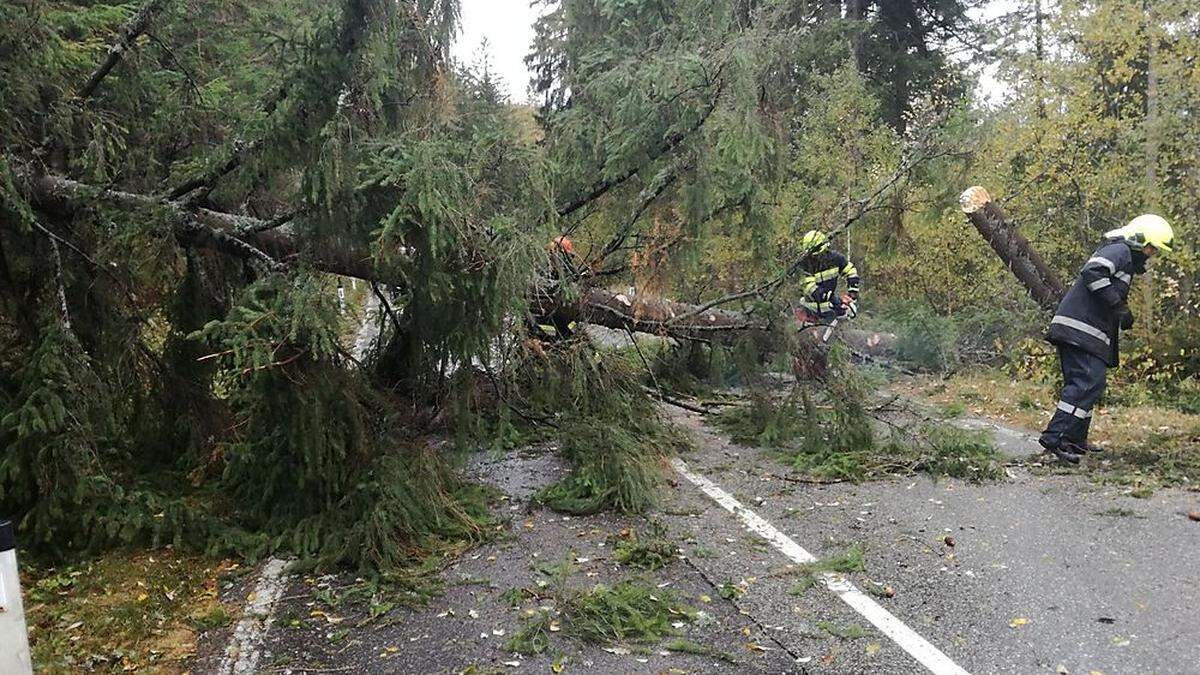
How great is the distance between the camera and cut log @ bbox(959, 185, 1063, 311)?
9758mm

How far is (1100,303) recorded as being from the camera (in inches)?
260

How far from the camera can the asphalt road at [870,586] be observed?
356 centimetres

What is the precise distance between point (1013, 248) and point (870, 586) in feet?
22.9

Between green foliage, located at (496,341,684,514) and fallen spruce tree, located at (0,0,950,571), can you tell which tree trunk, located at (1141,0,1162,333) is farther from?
green foliage, located at (496,341,684,514)

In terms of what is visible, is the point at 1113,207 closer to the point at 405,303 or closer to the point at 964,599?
the point at 964,599

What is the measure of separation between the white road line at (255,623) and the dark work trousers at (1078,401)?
564cm

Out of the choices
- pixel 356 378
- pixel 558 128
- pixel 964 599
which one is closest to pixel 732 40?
pixel 558 128

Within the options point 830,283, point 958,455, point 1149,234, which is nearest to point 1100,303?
point 1149,234

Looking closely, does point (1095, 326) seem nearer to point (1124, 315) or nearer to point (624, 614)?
point (1124, 315)

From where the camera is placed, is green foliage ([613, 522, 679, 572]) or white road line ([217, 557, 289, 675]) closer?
white road line ([217, 557, 289, 675])

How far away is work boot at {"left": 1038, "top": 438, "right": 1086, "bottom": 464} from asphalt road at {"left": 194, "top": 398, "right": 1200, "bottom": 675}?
0.33 m

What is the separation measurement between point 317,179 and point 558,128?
2.42m

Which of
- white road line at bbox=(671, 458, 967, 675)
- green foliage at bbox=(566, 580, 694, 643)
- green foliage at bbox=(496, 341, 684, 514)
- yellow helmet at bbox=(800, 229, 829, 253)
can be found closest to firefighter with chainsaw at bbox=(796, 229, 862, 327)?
yellow helmet at bbox=(800, 229, 829, 253)

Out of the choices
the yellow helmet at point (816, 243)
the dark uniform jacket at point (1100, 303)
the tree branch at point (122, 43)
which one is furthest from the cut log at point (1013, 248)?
the tree branch at point (122, 43)
